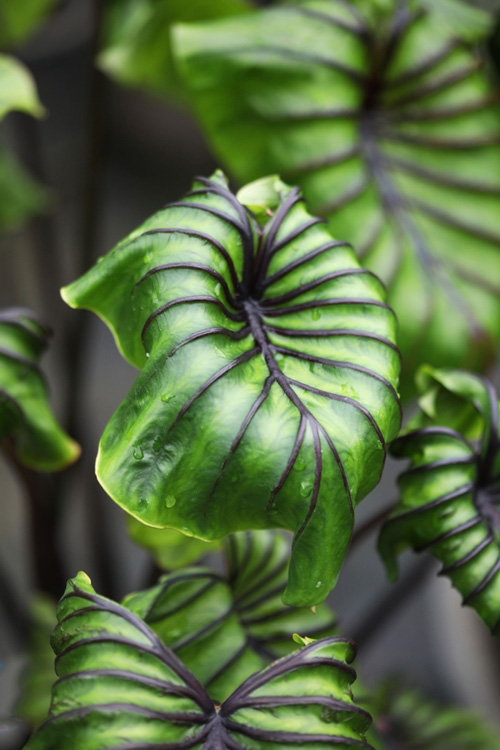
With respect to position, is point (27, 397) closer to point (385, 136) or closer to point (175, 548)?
point (175, 548)

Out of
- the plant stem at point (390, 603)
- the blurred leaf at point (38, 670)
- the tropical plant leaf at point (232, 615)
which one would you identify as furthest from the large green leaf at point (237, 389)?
the plant stem at point (390, 603)

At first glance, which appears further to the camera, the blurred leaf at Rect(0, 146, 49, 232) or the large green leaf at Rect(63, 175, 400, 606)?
the blurred leaf at Rect(0, 146, 49, 232)

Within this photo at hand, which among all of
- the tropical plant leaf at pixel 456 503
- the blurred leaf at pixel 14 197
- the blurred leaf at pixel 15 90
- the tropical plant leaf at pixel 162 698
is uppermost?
the blurred leaf at pixel 15 90

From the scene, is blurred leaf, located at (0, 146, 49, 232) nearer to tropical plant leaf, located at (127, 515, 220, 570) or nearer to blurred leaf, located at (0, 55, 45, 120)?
blurred leaf, located at (0, 55, 45, 120)

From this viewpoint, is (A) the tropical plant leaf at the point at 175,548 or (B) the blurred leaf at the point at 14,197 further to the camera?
(B) the blurred leaf at the point at 14,197

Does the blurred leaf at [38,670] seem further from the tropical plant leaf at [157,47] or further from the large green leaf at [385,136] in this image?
the tropical plant leaf at [157,47]

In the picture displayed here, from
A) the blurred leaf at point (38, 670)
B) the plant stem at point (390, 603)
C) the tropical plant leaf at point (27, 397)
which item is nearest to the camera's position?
the tropical plant leaf at point (27, 397)

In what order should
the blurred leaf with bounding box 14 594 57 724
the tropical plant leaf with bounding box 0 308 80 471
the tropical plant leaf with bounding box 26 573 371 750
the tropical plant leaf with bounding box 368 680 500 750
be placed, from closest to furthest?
the tropical plant leaf with bounding box 26 573 371 750
the tropical plant leaf with bounding box 0 308 80 471
the blurred leaf with bounding box 14 594 57 724
the tropical plant leaf with bounding box 368 680 500 750

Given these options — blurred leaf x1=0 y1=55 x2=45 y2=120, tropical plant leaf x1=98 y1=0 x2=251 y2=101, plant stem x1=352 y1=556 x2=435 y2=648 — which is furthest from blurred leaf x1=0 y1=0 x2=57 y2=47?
plant stem x1=352 y1=556 x2=435 y2=648
